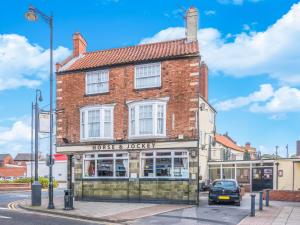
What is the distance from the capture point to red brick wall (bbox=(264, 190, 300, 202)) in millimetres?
26984

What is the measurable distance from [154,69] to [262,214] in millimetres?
11015

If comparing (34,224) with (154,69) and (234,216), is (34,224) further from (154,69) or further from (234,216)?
(154,69)

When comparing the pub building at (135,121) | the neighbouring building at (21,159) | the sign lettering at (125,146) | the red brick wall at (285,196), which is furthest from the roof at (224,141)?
the neighbouring building at (21,159)

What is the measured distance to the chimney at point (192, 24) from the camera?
2520 centimetres

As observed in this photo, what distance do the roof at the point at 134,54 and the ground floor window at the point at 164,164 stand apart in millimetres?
6000

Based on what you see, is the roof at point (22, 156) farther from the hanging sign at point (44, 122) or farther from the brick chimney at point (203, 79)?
the hanging sign at point (44, 122)

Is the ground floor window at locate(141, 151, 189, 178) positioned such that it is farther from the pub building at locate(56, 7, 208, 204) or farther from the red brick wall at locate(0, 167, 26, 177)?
the red brick wall at locate(0, 167, 26, 177)

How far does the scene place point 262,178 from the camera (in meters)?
38.7

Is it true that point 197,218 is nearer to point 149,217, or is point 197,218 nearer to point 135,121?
point 149,217

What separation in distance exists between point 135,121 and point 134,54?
191 inches

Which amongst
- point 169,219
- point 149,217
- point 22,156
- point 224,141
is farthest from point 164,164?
point 22,156

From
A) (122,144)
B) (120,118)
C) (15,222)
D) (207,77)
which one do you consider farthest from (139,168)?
(207,77)

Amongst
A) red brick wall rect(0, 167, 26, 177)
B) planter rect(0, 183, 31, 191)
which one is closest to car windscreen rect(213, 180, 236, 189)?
planter rect(0, 183, 31, 191)

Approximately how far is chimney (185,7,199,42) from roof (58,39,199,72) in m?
0.42
